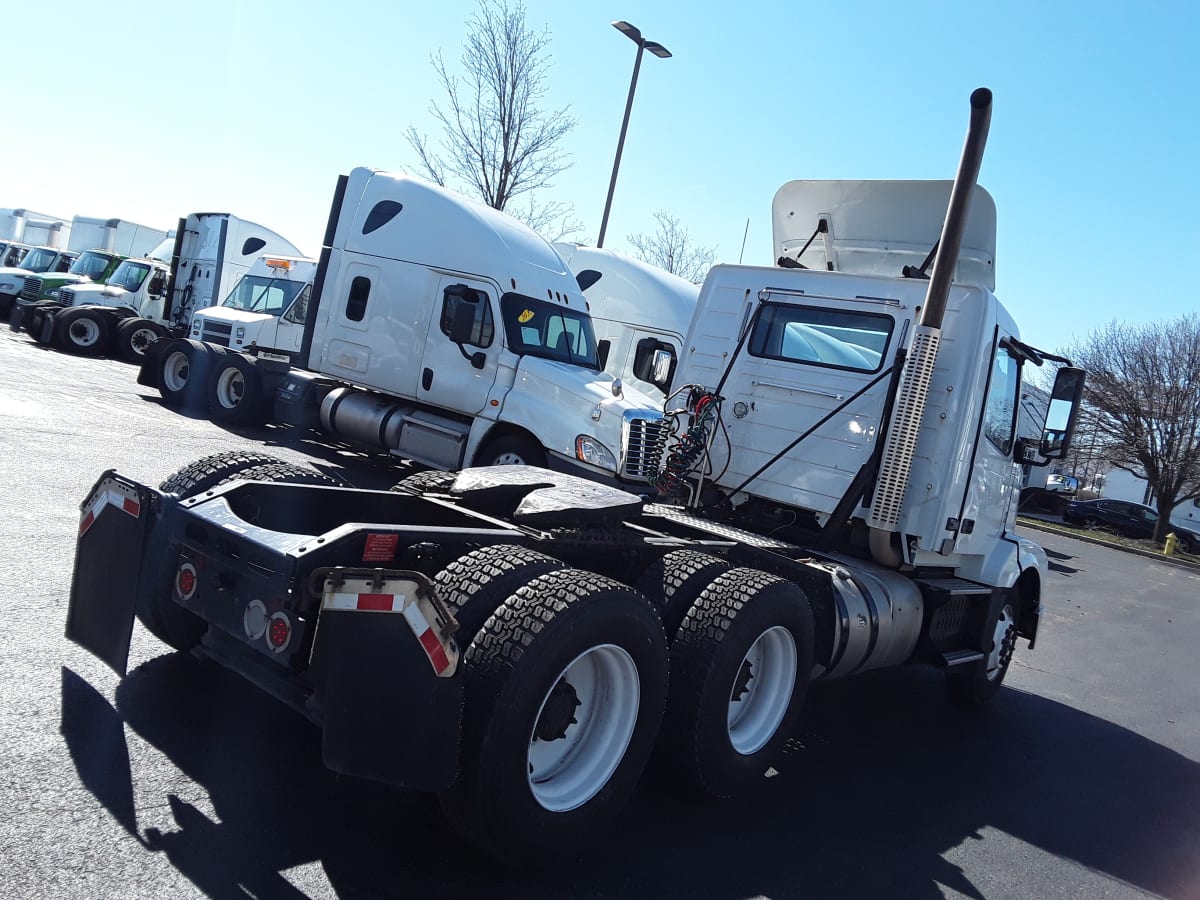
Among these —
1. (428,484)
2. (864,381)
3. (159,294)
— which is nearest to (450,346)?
(864,381)

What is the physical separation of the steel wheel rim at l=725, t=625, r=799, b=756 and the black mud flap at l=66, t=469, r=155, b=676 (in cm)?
274

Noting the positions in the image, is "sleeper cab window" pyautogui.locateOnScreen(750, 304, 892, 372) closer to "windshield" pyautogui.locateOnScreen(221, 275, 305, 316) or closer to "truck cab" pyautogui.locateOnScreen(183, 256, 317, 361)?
"truck cab" pyautogui.locateOnScreen(183, 256, 317, 361)

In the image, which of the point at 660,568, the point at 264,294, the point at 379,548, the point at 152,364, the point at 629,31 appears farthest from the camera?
the point at 629,31

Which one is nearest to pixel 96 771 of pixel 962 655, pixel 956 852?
pixel 956 852

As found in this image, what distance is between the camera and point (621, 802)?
3.79 metres

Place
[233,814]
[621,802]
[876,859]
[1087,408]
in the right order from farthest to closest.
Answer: [1087,408] → [876,859] → [621,802] → [233,814]

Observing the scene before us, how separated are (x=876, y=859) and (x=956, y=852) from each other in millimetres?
561

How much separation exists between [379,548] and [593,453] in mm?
7339

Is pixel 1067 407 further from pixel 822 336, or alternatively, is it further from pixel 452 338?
pixel 452 338

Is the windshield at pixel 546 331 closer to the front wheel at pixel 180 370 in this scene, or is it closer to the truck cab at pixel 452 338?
the truck cab at pixel 452 338

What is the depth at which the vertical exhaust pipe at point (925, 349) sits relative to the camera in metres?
5.94

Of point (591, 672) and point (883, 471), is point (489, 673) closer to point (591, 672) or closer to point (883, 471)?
point (591, 672)

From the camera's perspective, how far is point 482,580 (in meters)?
3.55

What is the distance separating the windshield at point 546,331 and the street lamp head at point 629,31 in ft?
31.3
